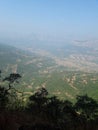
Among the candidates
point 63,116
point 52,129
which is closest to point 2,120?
point 52,129

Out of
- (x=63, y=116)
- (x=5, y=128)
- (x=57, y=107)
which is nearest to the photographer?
(x=5, y=128)

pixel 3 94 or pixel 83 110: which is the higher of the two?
pixel 3 94

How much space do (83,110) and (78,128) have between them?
5338 cm

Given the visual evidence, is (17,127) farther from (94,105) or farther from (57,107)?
(94,105)

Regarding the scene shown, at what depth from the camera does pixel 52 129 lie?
41.8 feet

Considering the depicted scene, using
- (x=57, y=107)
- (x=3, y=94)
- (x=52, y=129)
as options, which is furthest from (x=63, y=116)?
(x=52, y=129)

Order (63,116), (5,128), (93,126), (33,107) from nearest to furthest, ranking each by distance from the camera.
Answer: (5,128), (93,126), (63,116), (33,107)

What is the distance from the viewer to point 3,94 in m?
62.8

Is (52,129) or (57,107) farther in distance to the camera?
(57,107)

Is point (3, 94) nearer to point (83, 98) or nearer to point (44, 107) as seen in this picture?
point (44, 107)

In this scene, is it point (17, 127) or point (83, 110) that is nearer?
point (17, 127)

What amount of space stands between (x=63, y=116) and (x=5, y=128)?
1469 inches

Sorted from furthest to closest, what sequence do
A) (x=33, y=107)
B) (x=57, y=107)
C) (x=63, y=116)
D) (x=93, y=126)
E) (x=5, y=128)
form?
(x=33, y=107), (x=57, y=107), (x=63, y=116), (x=93, y=126), (x=5, y=128)

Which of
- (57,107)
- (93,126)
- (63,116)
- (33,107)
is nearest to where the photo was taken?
(93,126)
